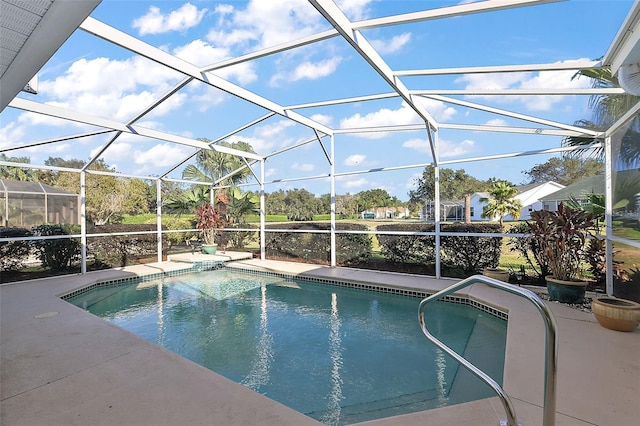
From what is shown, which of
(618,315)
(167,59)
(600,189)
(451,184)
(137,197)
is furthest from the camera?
(137,197)

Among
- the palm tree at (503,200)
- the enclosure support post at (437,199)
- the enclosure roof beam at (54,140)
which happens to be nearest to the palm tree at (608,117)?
the palm tree at (503,200)

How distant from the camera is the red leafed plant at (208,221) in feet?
36.4

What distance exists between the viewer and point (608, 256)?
5.41m

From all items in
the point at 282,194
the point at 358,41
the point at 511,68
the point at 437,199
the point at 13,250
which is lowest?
the point at 13,250

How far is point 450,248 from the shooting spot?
7.68 m

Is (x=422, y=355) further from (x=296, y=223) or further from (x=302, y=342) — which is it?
(x=296, y=223)

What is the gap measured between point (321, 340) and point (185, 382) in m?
2.21

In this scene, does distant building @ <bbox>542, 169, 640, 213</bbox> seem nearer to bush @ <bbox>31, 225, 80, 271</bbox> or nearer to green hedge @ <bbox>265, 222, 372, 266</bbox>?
green hedge @ <bbox>265, 222, 372, 266</bbox>

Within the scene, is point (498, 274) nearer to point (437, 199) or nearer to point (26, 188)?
point (437, 199)

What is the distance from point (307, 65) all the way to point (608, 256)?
6494 mm

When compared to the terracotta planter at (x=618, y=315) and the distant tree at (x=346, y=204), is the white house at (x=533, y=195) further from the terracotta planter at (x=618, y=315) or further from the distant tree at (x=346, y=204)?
the distant tree at (x=346, y=204)

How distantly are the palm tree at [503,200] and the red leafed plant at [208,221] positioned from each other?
869 centimetres

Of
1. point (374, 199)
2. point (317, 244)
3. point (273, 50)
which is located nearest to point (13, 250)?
point (317, 244)

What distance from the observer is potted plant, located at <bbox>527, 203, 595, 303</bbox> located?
204 inches
